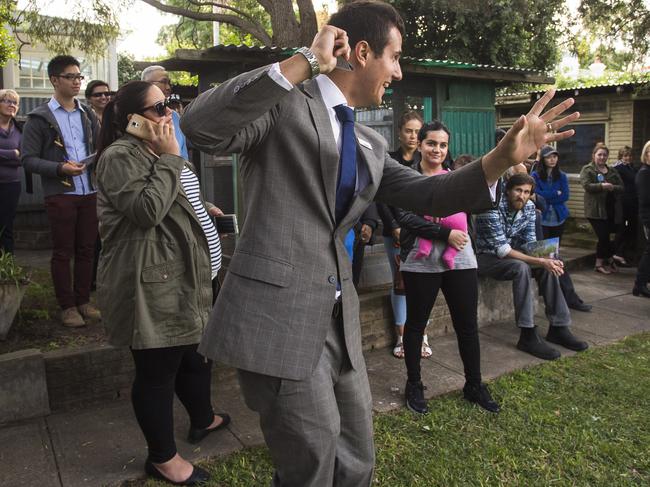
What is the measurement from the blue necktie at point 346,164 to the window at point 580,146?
13246mm

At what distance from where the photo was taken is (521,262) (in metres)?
5.38

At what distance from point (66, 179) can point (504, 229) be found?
146 inches

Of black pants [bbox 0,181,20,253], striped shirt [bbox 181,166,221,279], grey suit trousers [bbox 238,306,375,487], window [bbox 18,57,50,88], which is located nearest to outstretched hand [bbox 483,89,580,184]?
grey suit trousers [bbox 238,306,375,487]

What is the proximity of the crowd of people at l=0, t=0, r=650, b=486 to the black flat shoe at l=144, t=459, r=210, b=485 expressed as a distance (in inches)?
0.5

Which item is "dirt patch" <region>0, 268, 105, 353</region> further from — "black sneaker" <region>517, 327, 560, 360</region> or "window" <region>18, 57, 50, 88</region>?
"window" <region>18, 57, 50, 88</region>

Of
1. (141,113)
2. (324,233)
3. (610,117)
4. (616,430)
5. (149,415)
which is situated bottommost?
(616,430)

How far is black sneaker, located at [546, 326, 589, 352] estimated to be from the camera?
533cm

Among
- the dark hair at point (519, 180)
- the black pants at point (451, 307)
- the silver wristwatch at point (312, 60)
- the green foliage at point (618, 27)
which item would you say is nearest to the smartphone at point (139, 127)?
the silver wristwatch at point (312, 60)

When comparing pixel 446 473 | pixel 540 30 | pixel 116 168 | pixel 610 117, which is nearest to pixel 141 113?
pixel 116 168

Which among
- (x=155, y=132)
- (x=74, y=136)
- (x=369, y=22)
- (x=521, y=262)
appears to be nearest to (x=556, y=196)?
(x=521, y=262)

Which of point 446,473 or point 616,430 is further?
point 616,430

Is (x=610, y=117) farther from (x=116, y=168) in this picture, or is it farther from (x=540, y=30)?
(x=116, y=168)

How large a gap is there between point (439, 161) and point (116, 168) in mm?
2260

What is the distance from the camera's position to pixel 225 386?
14.3 feet
